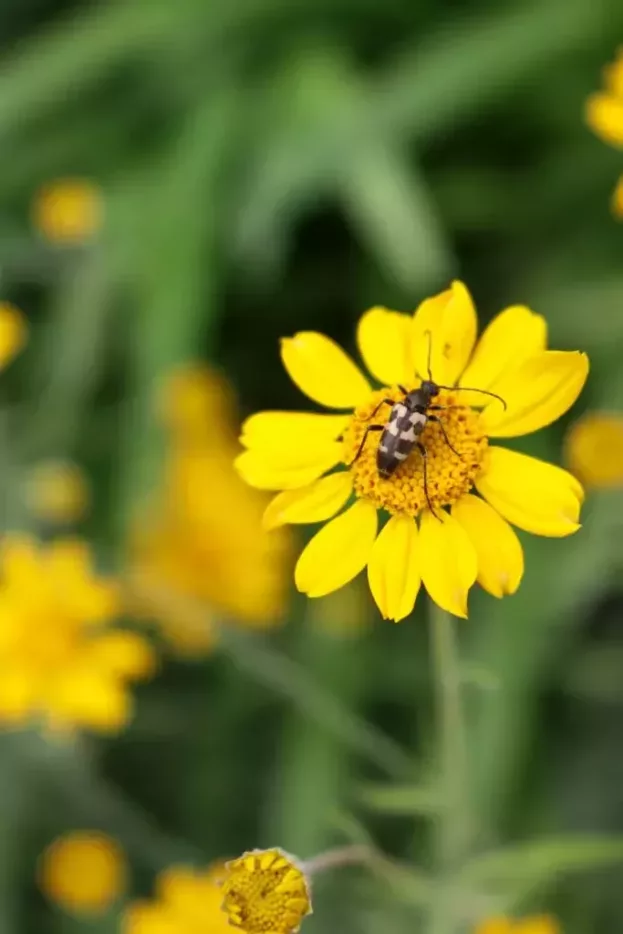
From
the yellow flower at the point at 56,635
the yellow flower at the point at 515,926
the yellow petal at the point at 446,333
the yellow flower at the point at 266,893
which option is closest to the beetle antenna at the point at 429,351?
the yellow petal at the point at 446,333

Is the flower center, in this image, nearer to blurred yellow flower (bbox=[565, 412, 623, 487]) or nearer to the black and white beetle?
the black and white beetle

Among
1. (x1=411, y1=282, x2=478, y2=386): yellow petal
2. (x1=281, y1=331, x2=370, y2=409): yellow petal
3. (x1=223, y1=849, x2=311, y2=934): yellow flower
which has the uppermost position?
(x1=281, y1=331, x2=370, y2=409): yellow petal

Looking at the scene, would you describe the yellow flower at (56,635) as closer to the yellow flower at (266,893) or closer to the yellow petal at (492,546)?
the yellow flower at (266,893)

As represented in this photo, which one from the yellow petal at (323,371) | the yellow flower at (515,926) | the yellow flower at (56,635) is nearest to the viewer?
the yellow petal at (323,371)

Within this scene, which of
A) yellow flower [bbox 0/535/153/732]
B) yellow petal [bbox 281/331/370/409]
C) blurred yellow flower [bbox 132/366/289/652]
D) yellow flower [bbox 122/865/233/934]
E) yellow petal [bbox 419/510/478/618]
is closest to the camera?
yellow petal [bbox 419/510/478/618]

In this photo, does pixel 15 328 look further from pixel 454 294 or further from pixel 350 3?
pixel 350 3

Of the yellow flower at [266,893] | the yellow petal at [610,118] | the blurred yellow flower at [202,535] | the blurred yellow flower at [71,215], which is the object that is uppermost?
the blurred yellow flower at [71,215]

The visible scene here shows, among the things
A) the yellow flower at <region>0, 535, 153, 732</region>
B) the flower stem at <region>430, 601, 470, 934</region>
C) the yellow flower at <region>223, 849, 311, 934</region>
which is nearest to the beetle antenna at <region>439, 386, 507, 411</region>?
the flower stem at <region>430, 601, 470, 934</region>

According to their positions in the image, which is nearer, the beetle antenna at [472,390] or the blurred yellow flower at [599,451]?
the beetle antenna at [472,390]
